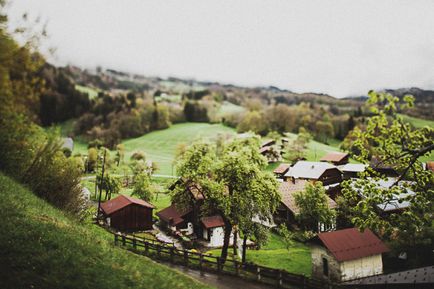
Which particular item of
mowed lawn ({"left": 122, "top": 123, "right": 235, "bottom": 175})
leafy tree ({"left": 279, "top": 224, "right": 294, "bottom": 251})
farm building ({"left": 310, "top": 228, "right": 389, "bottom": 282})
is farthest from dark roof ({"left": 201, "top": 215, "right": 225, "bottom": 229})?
mowed lawn ({"left": 122, "top": 123, "right": 235, "bottom": 175})

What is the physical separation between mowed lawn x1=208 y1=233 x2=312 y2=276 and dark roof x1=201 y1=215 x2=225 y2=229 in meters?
3.49

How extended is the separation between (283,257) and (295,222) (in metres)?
13.1

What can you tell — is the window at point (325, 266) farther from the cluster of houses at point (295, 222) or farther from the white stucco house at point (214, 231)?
the white stucco house at point (214, 231)

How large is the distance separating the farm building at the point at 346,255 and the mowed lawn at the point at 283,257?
2.26 metres

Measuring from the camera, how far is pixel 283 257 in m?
32.6

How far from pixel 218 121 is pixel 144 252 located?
4942 inches

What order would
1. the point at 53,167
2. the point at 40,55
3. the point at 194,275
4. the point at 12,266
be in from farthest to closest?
the point at 53,167 → the point at 194,275 → the point at 40,55 → the point at 12,266

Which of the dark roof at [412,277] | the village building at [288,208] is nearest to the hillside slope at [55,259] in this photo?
the dark roof at [412,277]

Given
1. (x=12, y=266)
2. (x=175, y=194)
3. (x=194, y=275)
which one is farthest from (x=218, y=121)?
(x=12, y=266)

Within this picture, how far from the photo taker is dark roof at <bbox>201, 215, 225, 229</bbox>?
38.6m

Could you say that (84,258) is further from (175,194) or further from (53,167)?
(175,194)

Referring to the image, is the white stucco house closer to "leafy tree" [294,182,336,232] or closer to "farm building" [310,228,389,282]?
"leafy tree" [294,182,336,232]

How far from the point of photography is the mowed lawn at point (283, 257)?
29.9 meters

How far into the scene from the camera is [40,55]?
39.8 ft
